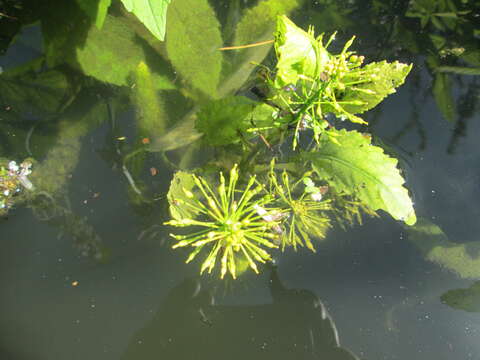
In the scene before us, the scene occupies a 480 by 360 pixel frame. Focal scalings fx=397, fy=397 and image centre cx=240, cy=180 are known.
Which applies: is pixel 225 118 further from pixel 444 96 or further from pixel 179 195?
pixel 444 96

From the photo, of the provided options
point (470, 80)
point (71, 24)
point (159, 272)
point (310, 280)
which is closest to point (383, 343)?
point (310, 280)

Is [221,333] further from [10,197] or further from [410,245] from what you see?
[10,197]

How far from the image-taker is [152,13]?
88 centimetres

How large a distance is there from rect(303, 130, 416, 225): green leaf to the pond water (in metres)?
0.29

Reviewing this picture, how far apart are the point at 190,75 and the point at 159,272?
629 millimetres

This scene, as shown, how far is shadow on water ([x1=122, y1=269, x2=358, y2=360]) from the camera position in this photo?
1207 millimetres

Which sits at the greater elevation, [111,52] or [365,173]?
[111,52]

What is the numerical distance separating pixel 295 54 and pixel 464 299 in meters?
0.99

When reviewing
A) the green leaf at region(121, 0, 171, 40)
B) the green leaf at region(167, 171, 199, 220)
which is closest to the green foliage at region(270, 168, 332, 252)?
the green leaf at region(167, 171, 199, 220)

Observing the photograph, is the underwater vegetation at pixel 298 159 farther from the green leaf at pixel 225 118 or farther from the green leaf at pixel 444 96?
the green leaf at pixel 444 96

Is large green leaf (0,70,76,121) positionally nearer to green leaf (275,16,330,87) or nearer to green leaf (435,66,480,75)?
green leaf (275,16,330,87)

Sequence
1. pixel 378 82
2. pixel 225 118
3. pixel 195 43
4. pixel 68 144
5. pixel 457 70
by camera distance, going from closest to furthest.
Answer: pixel 378 82 → pixel 225 118 → pixel 195 43 → pixel 68 144 → pixel 457 70

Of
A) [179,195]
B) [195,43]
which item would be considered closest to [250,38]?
[195,43]

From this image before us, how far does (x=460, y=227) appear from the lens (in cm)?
132
